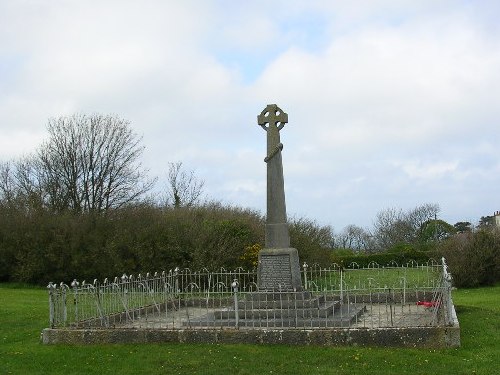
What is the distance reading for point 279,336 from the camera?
11.1 metres

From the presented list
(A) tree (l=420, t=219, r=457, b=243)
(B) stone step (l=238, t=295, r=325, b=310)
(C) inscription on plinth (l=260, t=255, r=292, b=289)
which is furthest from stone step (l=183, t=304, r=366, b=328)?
(A) tree (l=420, t=219, r=457, b=243)

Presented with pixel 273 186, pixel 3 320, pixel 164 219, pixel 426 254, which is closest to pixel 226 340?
pixel 273 186

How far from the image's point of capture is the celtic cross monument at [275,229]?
46.6 ft

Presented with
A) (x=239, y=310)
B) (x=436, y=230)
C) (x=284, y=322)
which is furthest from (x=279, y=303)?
(x=436, y=230)

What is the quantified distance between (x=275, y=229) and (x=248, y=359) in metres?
4.68

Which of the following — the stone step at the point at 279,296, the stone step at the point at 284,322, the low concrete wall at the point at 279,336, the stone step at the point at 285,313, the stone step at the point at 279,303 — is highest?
the stone step at the point at 279,296

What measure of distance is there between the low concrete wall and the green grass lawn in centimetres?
19

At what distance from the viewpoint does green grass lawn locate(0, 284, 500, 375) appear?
31.4 feet

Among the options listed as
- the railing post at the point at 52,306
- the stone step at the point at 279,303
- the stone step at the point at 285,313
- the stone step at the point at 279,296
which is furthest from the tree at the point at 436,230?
the railing post at the point at 52,306

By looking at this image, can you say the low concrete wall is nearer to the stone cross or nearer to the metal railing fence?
the metal railing fence

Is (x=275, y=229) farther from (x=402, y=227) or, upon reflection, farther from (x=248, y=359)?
(x=402, y=227)

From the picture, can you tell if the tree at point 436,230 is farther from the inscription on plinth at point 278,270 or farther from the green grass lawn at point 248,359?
the green grass lawn at point 248,359

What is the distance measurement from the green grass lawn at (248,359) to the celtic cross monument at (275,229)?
3.35 metres

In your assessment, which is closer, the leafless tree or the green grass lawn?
the green grass lawn
